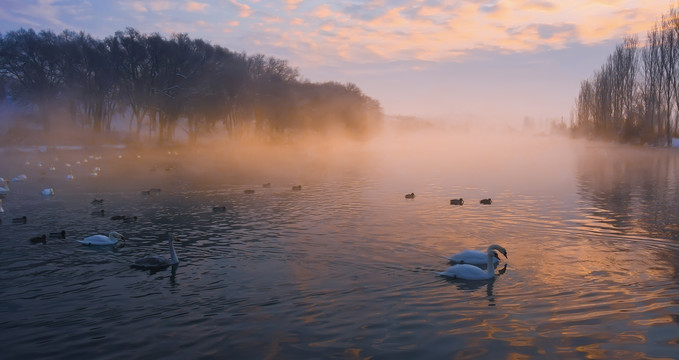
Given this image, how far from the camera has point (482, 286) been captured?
1207cm

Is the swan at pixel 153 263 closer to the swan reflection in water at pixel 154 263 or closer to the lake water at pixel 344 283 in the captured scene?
the swan reflection in water at pixel 154 263

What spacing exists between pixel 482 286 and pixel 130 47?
69.4 m

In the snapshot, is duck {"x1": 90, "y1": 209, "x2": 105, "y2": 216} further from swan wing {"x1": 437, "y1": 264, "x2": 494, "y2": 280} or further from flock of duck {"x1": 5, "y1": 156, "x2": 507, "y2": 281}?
swan wing {"x1": 437, "y1": 264, "x2": 494, "y2": 280}

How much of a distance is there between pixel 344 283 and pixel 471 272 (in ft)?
10.3

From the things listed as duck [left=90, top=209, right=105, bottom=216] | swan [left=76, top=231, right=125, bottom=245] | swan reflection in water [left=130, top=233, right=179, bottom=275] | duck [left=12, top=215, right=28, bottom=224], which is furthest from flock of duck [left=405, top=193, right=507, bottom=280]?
duck [left=12, top=215, right=28, bottom=224]

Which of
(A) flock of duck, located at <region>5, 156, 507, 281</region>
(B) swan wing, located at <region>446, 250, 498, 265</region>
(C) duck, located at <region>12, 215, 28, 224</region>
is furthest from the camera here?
(C) duck, located at <region>12, 215, 28, 224</region>

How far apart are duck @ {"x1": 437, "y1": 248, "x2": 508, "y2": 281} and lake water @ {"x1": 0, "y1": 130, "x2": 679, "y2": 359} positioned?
0.30 m

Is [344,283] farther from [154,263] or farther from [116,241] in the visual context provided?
[116,241]

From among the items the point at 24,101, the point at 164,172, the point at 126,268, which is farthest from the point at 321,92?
the point at 126,268

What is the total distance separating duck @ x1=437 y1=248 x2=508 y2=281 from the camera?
40.3 ft

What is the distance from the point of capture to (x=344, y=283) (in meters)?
12.3

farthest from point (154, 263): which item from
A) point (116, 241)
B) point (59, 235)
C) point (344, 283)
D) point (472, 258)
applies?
point (472, 258)

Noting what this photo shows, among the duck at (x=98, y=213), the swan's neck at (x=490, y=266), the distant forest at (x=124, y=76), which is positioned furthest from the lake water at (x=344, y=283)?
the distant forest at (x=124, y=76)

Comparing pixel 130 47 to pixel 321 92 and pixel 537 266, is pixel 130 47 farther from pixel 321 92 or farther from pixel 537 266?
pixel 537 266
